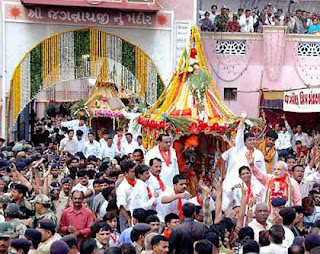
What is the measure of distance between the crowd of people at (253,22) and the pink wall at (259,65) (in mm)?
412

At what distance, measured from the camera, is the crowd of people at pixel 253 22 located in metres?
20.1

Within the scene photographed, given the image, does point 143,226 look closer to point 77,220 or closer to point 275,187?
point 77,220

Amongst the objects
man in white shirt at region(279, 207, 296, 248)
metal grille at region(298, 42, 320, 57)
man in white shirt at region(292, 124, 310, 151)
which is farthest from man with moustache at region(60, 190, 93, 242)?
metal grille at region(298, 42, 320, 57)

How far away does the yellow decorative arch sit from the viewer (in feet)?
59.9

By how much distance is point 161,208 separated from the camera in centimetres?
898

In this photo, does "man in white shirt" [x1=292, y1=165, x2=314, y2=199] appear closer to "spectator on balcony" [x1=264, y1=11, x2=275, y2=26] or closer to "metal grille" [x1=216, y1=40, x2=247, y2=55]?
"metal grille" [x1=216, y1=40, x2=247, y2=55]

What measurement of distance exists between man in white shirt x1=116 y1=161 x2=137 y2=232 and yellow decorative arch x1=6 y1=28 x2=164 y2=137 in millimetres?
9705

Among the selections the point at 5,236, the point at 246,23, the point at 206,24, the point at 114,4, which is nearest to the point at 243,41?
the point at 246,23

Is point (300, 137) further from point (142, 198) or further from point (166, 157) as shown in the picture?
point (142, 198)

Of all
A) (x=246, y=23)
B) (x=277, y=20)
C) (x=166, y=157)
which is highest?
(x=277, y=20)

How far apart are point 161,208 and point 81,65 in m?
10.3

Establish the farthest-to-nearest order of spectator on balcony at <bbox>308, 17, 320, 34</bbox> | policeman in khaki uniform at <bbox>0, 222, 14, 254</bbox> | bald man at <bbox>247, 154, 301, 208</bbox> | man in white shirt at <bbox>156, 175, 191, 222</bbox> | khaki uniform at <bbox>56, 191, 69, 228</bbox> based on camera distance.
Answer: spectator on balcony at <bbox>308, 17, 320, 34</bbox>
khaki uniform at <bbox>56, 191, 69, 228</bbox>
bald man at <bbox>247, 154, 301, 208</bbox>
man in white shirt at <bbox>156, 175, 191, 222</bbox>
policeman in khaki uniform at <bbox>0, 222, 14, 254</bbox>

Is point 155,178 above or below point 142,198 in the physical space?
above

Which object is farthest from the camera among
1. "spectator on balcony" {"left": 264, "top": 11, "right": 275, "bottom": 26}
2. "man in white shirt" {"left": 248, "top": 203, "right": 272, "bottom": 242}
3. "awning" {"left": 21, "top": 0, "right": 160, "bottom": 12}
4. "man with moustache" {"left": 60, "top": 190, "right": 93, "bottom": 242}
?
"spectator on balcony" {"left": 264, "top": 11, "right": 275, "bottom": 26}
